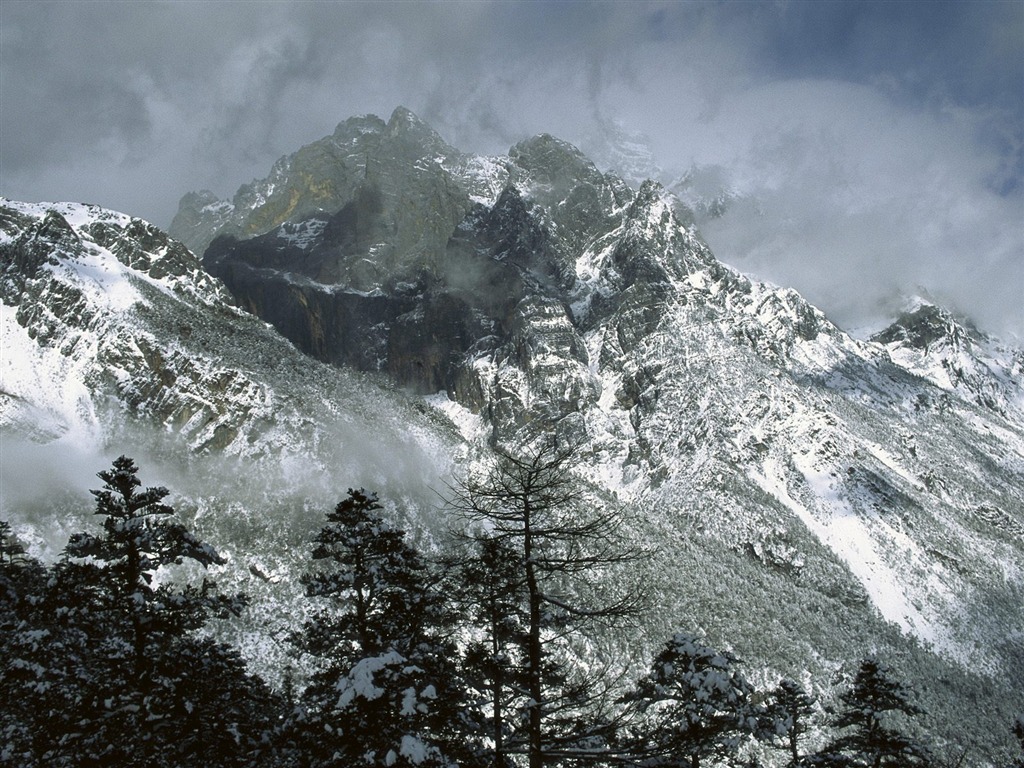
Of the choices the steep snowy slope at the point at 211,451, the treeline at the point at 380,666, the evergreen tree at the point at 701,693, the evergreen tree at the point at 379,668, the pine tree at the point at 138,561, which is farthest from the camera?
the steep snowy slope at the point at 211,451

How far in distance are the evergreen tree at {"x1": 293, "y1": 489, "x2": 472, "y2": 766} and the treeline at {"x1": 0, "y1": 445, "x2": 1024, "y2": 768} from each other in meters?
0.05

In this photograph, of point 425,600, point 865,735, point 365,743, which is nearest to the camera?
point 365,743

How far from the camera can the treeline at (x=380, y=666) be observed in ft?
50.0

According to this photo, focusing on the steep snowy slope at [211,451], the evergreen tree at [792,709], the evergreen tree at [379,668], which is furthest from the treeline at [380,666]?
the steep snowy slope at [211,451]

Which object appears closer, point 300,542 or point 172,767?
point 172,767

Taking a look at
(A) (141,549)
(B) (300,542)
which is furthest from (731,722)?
(B) (300,542)

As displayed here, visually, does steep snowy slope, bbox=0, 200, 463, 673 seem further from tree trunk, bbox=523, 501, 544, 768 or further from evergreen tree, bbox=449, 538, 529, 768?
tree trunk, bbox=523, 501, 544, 768

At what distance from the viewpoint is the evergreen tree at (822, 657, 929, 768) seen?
27.5m

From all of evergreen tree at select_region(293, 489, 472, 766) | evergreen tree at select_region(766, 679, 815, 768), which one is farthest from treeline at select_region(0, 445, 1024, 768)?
evergreen tree at select_region(766, 679, 815, 768)

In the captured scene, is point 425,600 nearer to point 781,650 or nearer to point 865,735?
point 865,735

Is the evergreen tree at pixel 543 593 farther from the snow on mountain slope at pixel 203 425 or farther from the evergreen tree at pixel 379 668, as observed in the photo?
the snow on mountain slope at pixel 203 425

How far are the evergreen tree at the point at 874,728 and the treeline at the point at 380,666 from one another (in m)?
0.15

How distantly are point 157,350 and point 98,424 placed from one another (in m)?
23.2

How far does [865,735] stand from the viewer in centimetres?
2811
